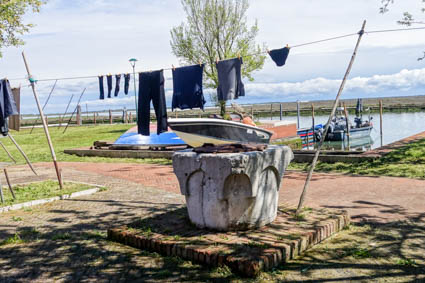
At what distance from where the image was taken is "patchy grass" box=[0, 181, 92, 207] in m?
8.39

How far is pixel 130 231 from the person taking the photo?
5438 millimetres

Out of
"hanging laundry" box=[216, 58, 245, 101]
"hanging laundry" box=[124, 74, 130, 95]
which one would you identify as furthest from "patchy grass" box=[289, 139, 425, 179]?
"hanging laundry" box=[124, 74, 130, 95]

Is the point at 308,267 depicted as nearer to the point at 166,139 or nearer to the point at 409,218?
the point at 409,218

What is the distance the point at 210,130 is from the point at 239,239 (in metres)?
9.93

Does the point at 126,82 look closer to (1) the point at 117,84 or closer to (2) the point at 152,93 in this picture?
(1) the point at 117,84

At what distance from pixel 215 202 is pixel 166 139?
13.7 m

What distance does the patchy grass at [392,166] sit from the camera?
32.3 feet

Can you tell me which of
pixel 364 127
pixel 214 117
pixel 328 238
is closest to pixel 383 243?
pixel 328 238

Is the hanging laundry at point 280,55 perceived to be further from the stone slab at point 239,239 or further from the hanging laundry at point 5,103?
the hanging laundry at point 5,103

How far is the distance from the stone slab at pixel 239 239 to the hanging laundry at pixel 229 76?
4.92 m

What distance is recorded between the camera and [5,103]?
11.3 m

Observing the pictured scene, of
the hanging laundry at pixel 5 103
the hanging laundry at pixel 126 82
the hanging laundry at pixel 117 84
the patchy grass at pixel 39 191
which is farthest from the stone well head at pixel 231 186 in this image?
the hanging laundry at pixel 5 103

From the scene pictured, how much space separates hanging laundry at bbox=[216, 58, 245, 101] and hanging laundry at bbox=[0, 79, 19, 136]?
5968 millimetres

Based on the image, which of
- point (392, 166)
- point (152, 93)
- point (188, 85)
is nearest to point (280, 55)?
point (188, 85)
